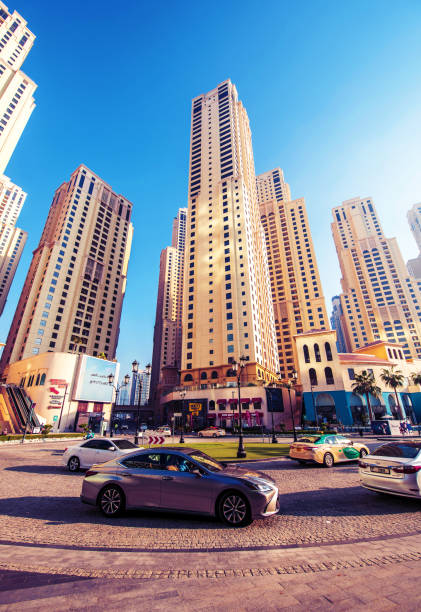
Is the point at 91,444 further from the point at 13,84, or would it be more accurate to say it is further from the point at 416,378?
the point at 13,84

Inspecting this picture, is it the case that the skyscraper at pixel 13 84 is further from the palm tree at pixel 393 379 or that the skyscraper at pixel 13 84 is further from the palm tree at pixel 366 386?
the palm tree at pixel 393 379

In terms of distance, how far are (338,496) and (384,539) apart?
3.66 m

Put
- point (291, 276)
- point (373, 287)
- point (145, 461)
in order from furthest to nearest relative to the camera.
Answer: point (373, 287), point (291, 276), point (145, 461)

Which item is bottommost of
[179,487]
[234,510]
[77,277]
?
[234,510]

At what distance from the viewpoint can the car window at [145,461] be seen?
→ 6.68 m

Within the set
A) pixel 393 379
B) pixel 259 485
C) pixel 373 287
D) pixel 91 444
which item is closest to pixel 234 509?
pixel 259 485

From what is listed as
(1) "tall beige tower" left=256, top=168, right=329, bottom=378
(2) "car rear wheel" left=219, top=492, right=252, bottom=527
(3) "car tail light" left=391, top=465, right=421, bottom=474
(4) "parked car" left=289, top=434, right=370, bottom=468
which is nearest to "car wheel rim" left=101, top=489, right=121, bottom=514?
(2) "car rear wheel" left=219, top=492, right=252, bottom=527

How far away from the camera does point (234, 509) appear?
6.05 m

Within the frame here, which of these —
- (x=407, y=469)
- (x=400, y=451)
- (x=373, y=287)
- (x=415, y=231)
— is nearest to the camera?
(x=407, y=469)

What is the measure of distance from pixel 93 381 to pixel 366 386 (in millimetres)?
52175

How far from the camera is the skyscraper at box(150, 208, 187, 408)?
135m

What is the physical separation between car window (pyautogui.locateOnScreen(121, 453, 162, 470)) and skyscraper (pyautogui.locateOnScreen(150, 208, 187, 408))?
119m

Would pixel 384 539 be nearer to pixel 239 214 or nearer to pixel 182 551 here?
pixel 182 551

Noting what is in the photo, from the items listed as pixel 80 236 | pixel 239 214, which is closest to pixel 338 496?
pixel 239 214
